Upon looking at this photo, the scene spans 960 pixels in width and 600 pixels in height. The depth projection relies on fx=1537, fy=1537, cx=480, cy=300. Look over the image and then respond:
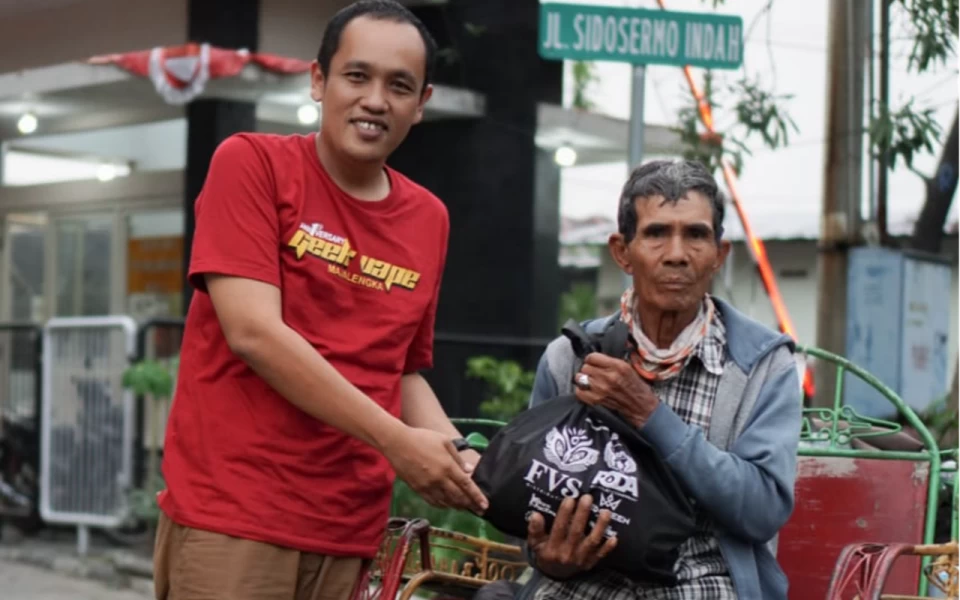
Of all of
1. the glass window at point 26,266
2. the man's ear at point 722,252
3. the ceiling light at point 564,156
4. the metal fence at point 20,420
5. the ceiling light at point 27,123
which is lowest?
the metal fence at point 20,420

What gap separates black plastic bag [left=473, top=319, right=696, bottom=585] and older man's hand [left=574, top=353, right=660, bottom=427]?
0.07ft

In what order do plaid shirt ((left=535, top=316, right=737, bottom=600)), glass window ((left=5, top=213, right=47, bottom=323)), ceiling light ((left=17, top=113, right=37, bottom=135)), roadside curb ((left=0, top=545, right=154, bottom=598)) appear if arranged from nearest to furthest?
plaid shirt ((left=535, top=316, right=737, bottom=600)) < roadside curb ((left=0, top=545, right=154, bottom=598)) < ceiling light ((left=17, top=113, right=37, bottom=135)) < glass window ((left=5, top=213, right=47, bottom=323))

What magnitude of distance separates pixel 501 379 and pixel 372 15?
5.57m

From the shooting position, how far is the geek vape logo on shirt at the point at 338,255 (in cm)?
286

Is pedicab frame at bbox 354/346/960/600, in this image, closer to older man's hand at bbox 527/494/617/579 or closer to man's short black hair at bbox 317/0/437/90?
older man's hand at bbox 527/494/617/579

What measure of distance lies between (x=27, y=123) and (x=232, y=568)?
9426mm

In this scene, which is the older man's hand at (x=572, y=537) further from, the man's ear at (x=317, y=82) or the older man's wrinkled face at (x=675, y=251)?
the man's ear at (x=317, y=82)

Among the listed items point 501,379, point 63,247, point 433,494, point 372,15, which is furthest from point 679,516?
point 63,247

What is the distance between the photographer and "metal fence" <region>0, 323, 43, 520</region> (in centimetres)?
992

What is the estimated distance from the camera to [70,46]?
1109 centimetres

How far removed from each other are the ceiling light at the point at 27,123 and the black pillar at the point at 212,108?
1.47 metres

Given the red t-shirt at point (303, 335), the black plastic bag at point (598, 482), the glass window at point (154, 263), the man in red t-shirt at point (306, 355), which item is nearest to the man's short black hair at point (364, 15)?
the man in red t-shirt at point (306, 355)

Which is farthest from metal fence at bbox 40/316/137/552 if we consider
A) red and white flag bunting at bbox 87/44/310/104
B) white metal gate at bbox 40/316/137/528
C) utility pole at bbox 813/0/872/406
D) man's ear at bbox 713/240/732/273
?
man's ear at bbox 713/240/732/273

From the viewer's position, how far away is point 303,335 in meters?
2.85
